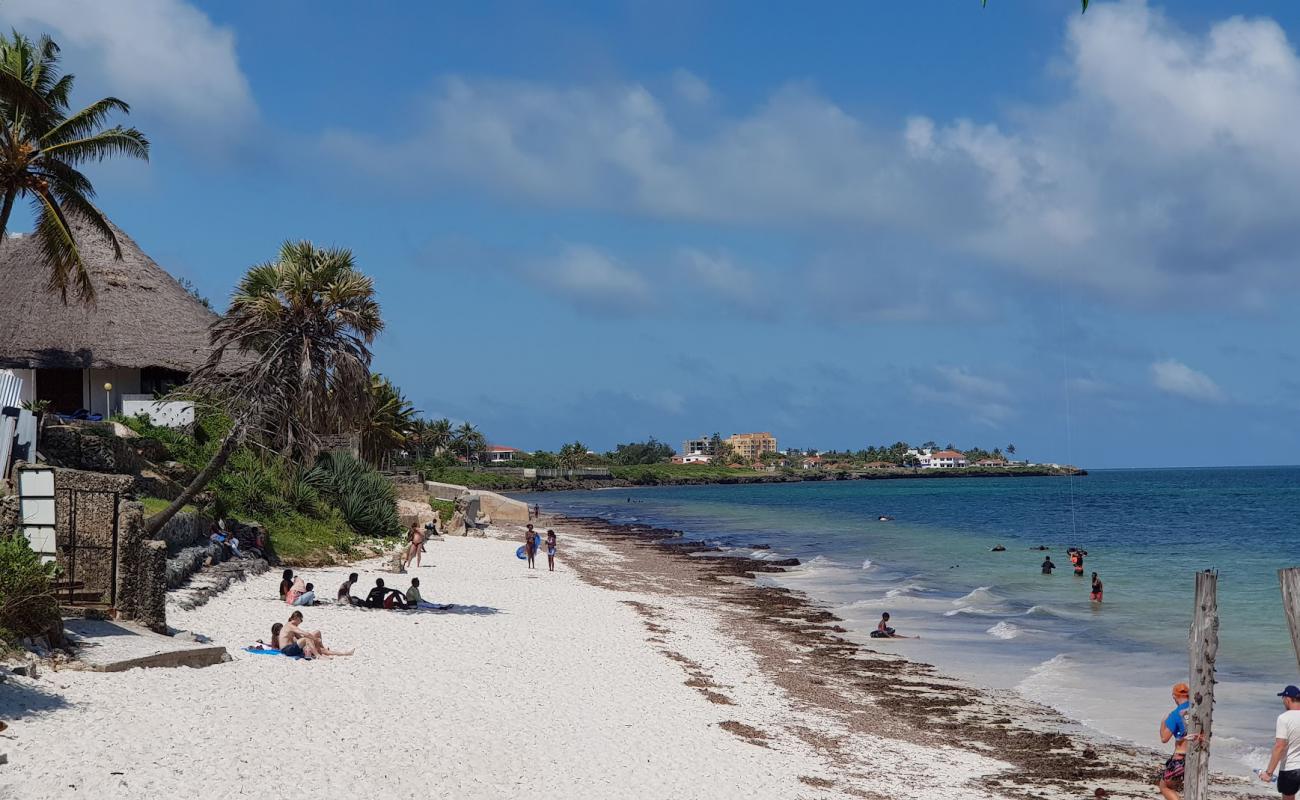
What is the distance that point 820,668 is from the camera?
1748 centimetres

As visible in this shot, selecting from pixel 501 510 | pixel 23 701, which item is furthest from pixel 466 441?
pixel 23 701

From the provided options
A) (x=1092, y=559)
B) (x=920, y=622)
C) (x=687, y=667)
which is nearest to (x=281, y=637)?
(x=687, y=667)

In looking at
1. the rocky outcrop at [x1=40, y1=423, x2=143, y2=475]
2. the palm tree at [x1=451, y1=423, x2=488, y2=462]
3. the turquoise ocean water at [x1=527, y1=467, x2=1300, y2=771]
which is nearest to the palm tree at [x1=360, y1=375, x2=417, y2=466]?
the turquoise ocean water at [x1=527, y1=467, x2=1300, y2=771]

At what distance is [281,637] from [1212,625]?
999 centimetres

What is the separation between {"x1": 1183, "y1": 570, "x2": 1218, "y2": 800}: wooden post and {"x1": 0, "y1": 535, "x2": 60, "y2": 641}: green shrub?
401 inches

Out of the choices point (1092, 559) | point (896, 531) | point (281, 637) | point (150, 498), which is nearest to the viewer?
→ point (281, 637)

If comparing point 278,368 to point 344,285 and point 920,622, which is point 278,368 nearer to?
point 344,285

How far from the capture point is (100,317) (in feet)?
93.0

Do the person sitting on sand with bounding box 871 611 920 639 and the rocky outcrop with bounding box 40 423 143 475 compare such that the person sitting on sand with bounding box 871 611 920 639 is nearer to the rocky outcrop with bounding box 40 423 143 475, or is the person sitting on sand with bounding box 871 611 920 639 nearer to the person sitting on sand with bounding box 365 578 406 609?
the person sitting on sand with bounding box 365 578 406 609

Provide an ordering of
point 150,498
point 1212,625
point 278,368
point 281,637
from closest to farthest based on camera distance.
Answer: point 1212,625, point 281,637, point 278,368, point 150,498

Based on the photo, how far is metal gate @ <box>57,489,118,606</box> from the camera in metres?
11.8

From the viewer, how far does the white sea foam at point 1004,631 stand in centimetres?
2155

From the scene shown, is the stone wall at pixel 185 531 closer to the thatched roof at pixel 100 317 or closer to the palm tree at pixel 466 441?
the thatched roof at pixel 100 317

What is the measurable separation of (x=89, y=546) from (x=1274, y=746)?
477 inches
